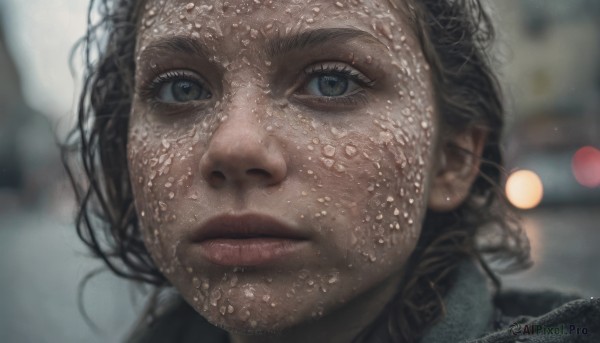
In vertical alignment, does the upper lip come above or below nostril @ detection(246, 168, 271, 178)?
below

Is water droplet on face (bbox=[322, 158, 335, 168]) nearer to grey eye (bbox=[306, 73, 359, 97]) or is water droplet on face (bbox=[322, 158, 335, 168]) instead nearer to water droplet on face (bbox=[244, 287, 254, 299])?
grey eye (bbox=[306, 73, 359, 97])

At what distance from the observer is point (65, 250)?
35.7 feet

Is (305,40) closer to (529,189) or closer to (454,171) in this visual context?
(454,171)

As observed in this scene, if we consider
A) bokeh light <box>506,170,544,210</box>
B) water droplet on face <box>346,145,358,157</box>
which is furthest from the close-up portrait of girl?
bokeh light <box>506,170,544,210</box>

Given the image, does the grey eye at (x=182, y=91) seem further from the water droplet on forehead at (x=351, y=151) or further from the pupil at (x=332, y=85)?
the water droplet on forehead at (x=351, y=151)

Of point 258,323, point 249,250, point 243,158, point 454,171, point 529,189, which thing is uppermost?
point 243,158

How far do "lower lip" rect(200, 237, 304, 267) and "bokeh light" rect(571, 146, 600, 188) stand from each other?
1208 cm

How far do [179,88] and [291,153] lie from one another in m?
0.46

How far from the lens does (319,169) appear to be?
1704mm

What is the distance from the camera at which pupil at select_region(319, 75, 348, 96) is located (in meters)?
1.82

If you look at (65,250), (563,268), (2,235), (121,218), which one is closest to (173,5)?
(121,218)

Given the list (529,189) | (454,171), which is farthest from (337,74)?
(529,189)

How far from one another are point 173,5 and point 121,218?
3.33 ft

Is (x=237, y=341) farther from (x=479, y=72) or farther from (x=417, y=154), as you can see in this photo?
(x=479, y=72)
